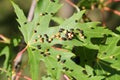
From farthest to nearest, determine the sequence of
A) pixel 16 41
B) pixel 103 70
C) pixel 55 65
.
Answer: pixel 16 41, pixel 103 70, pixel 55 65

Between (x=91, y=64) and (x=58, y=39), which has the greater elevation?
(x=58, y=39)

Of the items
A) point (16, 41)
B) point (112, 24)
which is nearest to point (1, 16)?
point (112, 24)

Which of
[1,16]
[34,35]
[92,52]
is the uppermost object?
[1,16]

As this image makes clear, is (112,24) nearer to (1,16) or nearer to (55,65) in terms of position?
(1,16)

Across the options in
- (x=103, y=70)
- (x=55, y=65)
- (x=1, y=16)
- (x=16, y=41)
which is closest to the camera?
(x=55, y=65)

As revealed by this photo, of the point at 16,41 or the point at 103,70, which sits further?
the point at 16,41

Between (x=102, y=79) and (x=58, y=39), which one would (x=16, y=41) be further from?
(x=102, y=79)
